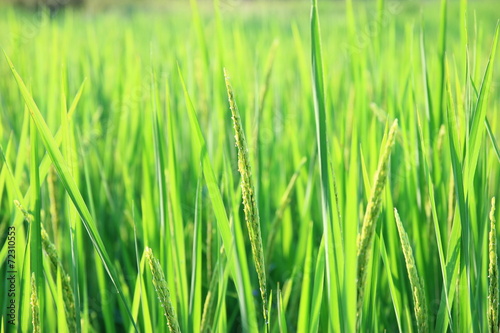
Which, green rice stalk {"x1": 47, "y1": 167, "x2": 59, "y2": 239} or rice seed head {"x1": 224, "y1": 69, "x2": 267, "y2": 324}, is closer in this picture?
rice seed head {"x1": 224, "y1": 69, "x2": 267, "y2": 324}

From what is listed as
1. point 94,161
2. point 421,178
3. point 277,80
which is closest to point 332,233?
point 421,178

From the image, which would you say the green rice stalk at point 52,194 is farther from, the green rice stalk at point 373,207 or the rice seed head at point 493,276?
the rice seed head at point 493,276

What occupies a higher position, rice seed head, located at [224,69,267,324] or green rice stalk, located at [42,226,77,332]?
rice seed head, located at [224,69,267,324]

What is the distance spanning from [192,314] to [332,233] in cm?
21

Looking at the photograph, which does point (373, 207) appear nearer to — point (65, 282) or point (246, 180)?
point (246, 180)

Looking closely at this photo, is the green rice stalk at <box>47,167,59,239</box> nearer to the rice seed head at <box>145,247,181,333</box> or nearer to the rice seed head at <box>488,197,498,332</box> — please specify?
the rice seed head at <box>145,247,181,333</box>

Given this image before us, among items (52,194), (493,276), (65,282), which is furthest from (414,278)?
(52,194)

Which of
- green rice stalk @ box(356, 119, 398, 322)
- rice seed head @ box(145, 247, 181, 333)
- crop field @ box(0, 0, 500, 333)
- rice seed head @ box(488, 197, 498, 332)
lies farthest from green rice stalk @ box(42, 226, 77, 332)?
rice seed head @ box(488, 197, 498, 332)

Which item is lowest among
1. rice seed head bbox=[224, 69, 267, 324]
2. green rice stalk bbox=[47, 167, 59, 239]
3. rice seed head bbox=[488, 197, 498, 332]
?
rice seed head bbox=[488, 197, 498, 332]

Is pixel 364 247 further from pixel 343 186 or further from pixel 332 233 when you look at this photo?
pixel 343 186

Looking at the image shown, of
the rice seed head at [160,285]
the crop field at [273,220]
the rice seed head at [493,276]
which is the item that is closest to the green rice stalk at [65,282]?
the crop field at [273,220]

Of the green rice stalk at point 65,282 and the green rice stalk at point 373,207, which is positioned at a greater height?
the green rice stalk at point 373,207

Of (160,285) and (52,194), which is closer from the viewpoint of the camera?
(160,285)

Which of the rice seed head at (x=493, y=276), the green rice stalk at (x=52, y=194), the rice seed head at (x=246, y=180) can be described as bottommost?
the rice seed head at (x=493, y=276)
